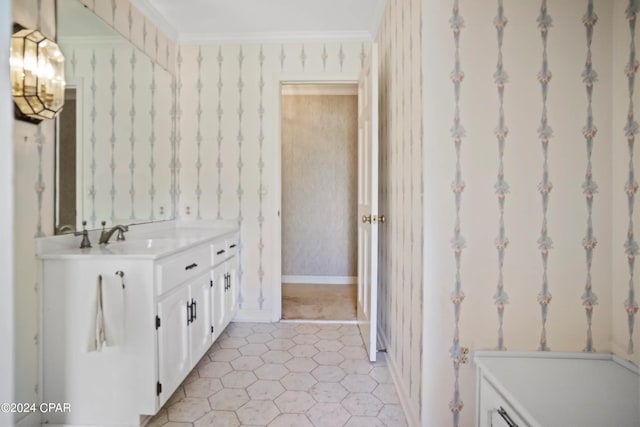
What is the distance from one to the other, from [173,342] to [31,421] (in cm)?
68

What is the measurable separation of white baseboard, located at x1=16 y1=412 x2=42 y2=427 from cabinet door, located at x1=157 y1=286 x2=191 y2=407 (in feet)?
1.89

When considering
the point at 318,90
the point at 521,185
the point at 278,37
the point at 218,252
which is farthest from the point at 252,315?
the point at 318,90

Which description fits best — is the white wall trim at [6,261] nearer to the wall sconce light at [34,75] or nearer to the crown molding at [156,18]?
the wall sconce light at [34,75]

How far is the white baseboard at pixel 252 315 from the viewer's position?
2.91m

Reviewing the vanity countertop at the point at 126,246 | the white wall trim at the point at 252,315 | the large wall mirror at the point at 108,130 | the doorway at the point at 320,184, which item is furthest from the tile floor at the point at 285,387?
the doorway at the point at 320,184

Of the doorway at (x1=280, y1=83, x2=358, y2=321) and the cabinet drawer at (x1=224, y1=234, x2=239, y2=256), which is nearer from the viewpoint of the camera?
the cabinet drawer at (x1=224, y1=234, x2=239, y2=256)

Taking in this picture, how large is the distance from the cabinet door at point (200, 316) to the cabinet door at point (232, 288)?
1.34ft

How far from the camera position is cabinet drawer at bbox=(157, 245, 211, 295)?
155cm

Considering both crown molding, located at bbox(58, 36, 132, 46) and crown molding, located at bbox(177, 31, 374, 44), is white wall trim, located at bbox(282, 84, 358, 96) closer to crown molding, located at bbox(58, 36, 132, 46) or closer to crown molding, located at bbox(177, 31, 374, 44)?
crown molding, located at bbox(177, 31, 374, 44)

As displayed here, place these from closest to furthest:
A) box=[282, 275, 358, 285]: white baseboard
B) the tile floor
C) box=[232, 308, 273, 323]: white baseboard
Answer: the tile floor, box=[232, 308, 273, 323]: white baseboard, box=[282, 275, 358, 285]: white baseboard

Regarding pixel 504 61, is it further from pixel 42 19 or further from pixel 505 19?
pixel 42 19

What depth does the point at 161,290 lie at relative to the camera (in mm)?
1538

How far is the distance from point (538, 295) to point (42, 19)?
8.61ft

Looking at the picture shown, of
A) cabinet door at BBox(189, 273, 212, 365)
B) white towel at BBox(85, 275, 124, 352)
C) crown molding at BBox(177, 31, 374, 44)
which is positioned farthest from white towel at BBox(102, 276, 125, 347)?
crown molding at BBox(177, 31, 374, 44)
